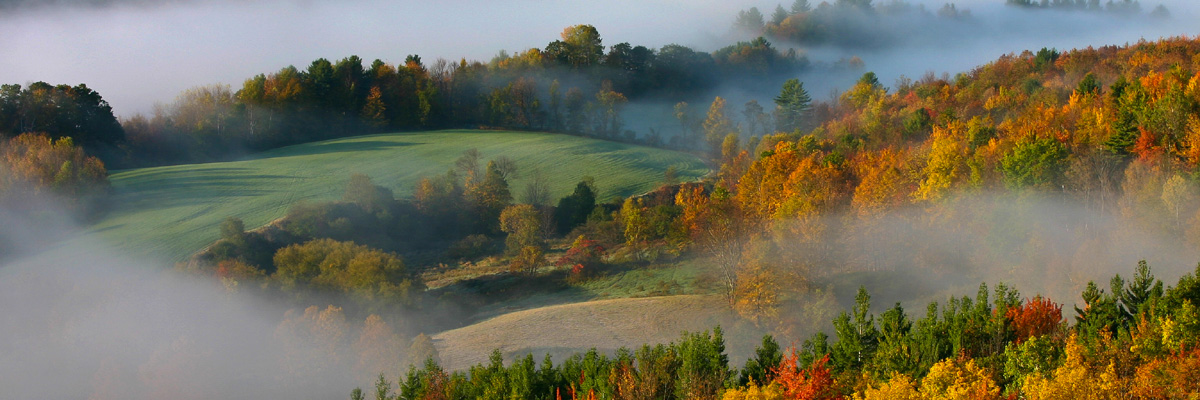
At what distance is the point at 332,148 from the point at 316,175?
1629 cm

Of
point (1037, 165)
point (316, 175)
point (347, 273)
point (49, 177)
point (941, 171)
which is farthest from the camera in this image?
point (316, 175)

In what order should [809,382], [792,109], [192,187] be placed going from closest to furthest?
[809,382] < [192,187] < [792,109]

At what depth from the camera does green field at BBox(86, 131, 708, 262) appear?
9062cm

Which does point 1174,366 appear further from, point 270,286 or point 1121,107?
point 270,286

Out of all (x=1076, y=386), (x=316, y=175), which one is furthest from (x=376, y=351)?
(x=316, y=175)

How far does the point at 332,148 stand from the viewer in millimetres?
128625

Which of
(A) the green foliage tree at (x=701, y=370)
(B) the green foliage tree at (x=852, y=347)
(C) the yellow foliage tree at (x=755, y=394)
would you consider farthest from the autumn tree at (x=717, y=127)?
(C) the yellow foliage tree at (x=755, y=394)

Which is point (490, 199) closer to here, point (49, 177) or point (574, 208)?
point (574, 208)

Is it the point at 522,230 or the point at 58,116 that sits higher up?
the point at 58,116

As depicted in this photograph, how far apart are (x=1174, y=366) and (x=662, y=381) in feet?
64.8

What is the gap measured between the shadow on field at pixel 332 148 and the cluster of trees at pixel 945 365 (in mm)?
85676

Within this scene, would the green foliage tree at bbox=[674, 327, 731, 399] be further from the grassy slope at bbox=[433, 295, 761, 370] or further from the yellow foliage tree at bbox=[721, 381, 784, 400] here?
the grassy slope at bbox=[433, 295, 761, 370]

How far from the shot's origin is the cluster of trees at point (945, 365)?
31.4 m

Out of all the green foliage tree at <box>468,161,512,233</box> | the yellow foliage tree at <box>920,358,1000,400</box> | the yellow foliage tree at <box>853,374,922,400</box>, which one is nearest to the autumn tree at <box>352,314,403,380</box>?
the yellow foliage tree at <box>853,374,922,400</box>
